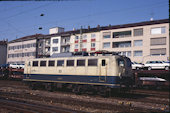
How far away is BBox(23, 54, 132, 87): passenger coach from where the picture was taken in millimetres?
17656

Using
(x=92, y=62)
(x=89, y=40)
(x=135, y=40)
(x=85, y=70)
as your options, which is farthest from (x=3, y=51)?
(x=92, y=62)

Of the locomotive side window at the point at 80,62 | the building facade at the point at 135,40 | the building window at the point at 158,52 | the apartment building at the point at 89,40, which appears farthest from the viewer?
the apartment building at the point at 89,40

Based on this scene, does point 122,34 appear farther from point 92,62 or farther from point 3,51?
point 3,51

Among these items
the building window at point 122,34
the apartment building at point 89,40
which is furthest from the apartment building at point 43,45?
the building window at point 122,34

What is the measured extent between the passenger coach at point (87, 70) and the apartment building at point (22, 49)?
48.5 m

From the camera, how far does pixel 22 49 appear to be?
7419 cm

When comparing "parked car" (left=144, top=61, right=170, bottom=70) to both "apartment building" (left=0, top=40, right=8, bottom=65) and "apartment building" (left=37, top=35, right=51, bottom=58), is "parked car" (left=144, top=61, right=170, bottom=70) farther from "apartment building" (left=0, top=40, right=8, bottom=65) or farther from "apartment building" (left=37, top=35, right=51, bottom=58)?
"apartment building" (left=0, top=40, right=8, bottom=65)

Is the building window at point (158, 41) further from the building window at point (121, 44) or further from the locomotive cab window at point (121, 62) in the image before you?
the locomotive cab window at point (121, 62)

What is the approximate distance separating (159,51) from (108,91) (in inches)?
1197

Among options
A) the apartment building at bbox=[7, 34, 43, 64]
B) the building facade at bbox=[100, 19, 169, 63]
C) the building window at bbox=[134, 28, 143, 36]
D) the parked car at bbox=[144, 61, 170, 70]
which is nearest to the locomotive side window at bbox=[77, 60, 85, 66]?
the parked car at bbox=[144, 61, 170, 70]

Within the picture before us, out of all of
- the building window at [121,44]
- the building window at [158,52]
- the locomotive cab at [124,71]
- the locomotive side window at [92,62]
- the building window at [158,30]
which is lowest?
the locomotive cab at [124,71]

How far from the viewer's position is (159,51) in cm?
4438

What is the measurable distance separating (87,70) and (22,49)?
198 feet

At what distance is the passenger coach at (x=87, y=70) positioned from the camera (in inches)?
695
